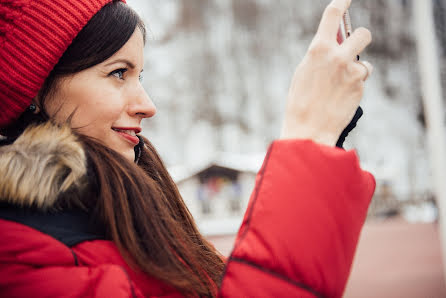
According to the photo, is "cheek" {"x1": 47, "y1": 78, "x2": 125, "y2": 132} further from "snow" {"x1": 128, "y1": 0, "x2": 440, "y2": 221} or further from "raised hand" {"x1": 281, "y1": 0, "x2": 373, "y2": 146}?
"snow" {"x1": 128, "y1": 0, "x2": 440, "y2": 221}

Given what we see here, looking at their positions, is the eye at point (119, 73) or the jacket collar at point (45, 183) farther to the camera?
the eye at point (119, 73)

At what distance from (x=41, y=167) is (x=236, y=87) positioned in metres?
16.6

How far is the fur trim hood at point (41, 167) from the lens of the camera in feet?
2.44

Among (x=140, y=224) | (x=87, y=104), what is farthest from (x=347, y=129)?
(x=87, y=104)

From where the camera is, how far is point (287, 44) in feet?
52.0

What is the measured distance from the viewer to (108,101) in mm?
933

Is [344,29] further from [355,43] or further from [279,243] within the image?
[279,243]

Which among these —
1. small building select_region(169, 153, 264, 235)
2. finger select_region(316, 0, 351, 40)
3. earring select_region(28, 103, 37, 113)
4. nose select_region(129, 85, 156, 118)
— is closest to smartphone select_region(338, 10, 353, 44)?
finger select_region(316, 0, 351, 40)

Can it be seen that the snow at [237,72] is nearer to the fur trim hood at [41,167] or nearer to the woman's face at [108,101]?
the woman's face at [108,101]

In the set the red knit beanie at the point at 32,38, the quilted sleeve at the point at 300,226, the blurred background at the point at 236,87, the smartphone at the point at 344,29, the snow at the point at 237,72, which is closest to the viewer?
the quilted sleeve at the point at 300,226

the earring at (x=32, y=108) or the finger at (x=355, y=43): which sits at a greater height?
the finger at (x=355, y=43)

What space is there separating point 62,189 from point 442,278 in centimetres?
793

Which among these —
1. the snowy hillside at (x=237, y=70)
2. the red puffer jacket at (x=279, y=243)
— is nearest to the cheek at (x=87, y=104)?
the red puffer jacket at (x=279, y=243)

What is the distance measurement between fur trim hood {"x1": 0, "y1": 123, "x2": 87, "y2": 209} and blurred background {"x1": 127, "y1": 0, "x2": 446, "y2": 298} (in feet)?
42.4
